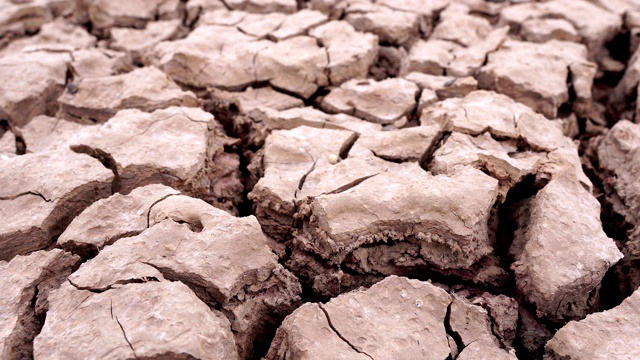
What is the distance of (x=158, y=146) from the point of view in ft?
7.65

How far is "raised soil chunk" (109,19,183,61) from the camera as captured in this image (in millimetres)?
3471

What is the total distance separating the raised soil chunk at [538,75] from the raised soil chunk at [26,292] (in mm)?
2592

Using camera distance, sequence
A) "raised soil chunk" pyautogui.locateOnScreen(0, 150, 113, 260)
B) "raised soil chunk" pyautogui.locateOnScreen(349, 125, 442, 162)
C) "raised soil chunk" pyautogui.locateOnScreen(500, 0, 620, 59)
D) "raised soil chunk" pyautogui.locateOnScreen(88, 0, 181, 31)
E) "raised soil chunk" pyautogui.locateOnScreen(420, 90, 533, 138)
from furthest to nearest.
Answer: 1. "raised soil chunk" pyautogui.locateOnScreen(88, 0, 181, 31)
2. "raised soil chunk" pyautogui.locateOnScreen(500, 0, 620, 59)
3. "raised soil chunk" pyautogui.locateOnScreen(420, 90, 533, 138)
4. "raised soil chunk" pyautogui.locateOnScreen(349, 125, 442, 162)
5. "raised soil chunk" pyautogui.locateOnScreen(0, 150, 113, 260)

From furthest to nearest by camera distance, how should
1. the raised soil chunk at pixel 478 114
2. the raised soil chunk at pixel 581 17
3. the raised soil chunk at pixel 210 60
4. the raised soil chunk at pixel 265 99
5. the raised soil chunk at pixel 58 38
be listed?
the raised soil chunk at pixel 581 17 → the raised soil chunk at pixel 58 38 → the raised soil chunk at pixel 210 60 → the raised soil chunk at pixel 265 99 → the raised soil chunk at pixel 478 114

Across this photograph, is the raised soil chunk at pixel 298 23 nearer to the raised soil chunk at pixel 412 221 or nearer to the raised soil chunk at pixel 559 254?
the raised soil chunk at pixel 412 221

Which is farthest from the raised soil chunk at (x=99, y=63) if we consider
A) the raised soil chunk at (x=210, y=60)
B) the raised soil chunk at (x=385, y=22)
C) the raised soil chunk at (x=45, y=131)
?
the raised soil chunk at (x=385, y=22)

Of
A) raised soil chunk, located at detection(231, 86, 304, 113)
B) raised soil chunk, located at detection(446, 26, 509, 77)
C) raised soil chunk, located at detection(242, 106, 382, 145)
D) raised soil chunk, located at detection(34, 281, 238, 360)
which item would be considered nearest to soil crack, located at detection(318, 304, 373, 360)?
raised soil chunk, located at detection(34, 281, 238, 360)

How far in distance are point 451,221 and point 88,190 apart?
1598mm

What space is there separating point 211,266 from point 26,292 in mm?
678

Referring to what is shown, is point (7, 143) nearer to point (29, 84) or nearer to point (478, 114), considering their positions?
point (29, 84)

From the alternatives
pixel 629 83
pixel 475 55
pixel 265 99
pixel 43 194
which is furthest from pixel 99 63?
pixel 629 83

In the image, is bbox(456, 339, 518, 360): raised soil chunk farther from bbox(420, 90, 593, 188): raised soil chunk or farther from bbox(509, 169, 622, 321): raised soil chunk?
bbox(420, 90, 593, 188): raised soil chunk

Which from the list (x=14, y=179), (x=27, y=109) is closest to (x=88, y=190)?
(x=14, y=179)

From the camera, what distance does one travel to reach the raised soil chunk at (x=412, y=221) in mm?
1897
